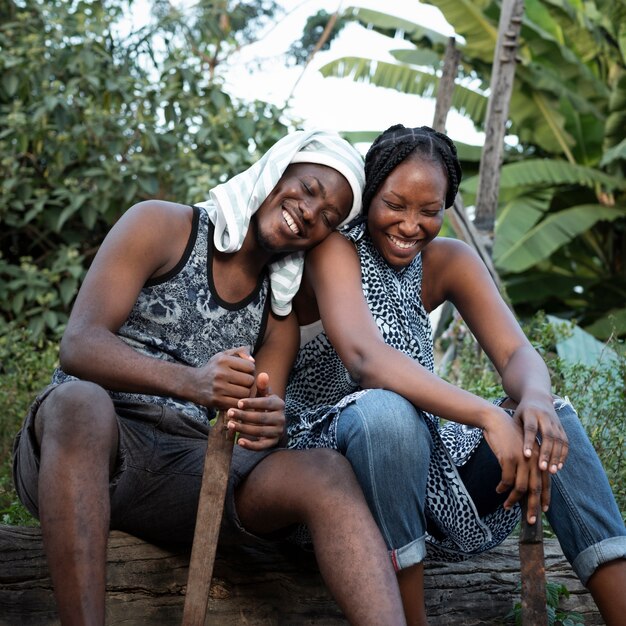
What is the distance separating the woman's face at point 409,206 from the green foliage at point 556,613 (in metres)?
1.11

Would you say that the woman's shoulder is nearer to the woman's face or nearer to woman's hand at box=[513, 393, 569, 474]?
the woman's face

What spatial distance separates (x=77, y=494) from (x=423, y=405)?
0.89 metres

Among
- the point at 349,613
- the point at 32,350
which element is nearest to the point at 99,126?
the point at 32,350

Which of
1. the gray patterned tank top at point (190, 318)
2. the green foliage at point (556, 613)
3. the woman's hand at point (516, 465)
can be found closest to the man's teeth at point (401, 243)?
the gray patterned tank top at point (190, 318)

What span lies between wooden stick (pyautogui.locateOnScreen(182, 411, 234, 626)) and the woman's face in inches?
32.0

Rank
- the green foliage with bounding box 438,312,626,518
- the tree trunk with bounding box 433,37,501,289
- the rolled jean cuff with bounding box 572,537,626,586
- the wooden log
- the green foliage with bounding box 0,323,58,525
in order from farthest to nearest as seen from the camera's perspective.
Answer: the tree trunk with bounding box 433,37,501,289
the green foliage with bounding box 0,323,58,525
the green foliage with bounding box 438,312,626,518
the wooden log
the rolled jean cuff with bounding box 572,537,626,586

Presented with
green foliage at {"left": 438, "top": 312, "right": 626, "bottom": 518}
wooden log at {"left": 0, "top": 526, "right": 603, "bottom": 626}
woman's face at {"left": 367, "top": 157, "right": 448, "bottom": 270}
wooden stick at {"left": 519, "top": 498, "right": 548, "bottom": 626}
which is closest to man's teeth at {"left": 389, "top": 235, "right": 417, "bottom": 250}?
woman's face at {"left": 367, "top": 157, "right": 448, "bottom": 270}

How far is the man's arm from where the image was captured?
87.7 inches

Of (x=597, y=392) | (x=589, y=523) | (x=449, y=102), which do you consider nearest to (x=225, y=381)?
(x=589, y=523)

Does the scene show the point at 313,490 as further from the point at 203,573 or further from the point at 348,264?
the point at 348,264

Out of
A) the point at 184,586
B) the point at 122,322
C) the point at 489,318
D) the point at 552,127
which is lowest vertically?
the point at 552,127

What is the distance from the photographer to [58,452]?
211 cm

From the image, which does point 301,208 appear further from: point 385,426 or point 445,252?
point 385,426

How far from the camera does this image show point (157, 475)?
244 centimetres
